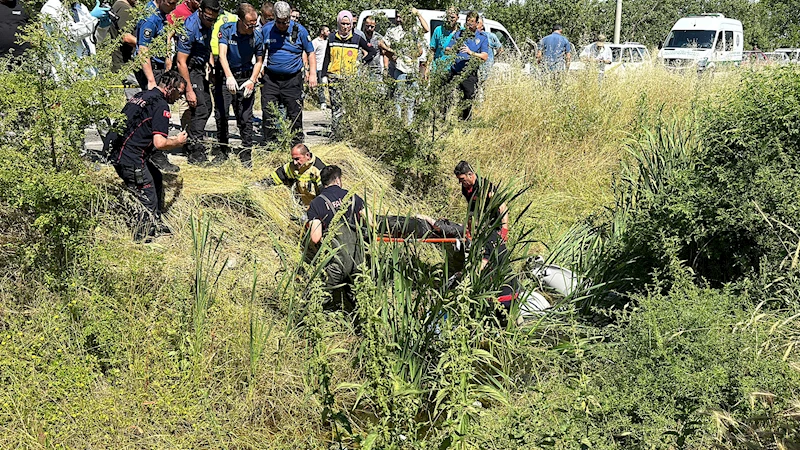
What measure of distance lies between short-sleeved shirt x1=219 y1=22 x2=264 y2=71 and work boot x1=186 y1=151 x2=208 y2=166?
0.91 m

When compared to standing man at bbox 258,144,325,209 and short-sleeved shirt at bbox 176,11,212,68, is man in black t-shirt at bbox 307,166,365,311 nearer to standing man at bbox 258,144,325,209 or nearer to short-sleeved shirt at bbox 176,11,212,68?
standing man at bbox 258,144,325,209

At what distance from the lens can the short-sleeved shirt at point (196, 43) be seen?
6324 mm

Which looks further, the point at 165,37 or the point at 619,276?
the point at 619,276

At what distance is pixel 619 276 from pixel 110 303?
11.2ft

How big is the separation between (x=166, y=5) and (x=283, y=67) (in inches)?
47.4

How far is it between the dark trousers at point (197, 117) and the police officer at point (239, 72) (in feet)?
0.58

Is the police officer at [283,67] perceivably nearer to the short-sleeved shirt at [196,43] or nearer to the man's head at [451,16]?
the short-sleeved shirt at [196,43]

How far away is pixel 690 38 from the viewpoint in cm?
2175

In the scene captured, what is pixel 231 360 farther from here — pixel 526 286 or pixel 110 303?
pixel 526 286

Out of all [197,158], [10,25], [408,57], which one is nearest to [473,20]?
[408,57]

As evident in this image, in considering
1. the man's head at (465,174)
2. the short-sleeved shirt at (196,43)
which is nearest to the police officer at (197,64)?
the short-sleeved shirt at (196,43)

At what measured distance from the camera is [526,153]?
318 inches

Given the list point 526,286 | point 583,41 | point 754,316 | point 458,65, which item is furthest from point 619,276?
point 583,41

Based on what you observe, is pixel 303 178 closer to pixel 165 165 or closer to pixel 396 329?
pixel 165 165
